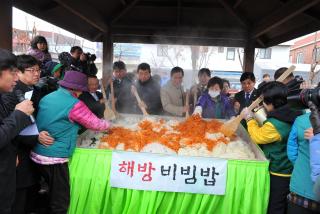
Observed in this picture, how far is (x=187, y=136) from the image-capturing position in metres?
3.53

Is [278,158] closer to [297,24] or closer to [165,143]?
[165,143]

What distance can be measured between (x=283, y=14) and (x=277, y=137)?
2.92 meters

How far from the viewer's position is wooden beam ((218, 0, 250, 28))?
6.35 metres

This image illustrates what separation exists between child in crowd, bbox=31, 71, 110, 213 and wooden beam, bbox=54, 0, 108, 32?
2124 mm

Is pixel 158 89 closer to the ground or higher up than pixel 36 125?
higher up

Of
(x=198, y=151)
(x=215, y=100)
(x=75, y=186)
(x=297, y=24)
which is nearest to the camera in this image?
(x=75, y=186)

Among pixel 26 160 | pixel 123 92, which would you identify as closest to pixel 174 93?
pixel 123 92

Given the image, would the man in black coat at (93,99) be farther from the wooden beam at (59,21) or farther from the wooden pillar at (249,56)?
the wooden pillar at (249,56)

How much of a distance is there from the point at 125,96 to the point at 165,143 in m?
2.28

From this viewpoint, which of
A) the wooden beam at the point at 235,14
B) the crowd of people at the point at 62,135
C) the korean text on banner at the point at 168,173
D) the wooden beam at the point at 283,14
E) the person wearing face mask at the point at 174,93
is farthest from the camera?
the wooden beam at the point at 235,14

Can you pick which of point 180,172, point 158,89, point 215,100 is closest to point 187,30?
point 158,89

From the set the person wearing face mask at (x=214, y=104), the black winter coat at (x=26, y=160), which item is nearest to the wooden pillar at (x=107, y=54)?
the person wearing face mask at (x=214, y=104)

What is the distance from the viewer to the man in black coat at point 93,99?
12.7ft

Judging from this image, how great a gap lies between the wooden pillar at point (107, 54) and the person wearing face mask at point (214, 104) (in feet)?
11.5
